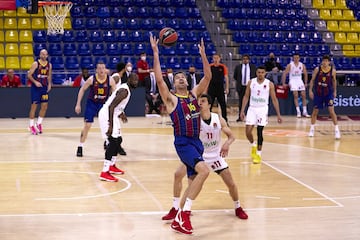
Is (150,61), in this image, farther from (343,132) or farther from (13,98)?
(343,132)

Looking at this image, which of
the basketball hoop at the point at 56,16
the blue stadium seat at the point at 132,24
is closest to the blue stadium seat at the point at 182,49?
the blue stadium seat at the point at 132,24

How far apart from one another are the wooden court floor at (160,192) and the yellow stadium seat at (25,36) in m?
7.90

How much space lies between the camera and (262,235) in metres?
7.78

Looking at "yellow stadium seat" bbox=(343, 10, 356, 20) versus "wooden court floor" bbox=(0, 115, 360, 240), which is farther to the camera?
"yellow stadium seat" bbox=(343, 10, 356, 20)

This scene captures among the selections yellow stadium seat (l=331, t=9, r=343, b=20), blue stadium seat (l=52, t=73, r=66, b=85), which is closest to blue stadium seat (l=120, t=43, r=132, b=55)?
blue stadium seat (l=52, t=73, r=66, b=85)

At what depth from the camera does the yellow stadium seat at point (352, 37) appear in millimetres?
27641

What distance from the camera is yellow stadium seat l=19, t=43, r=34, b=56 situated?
2330 centimetres

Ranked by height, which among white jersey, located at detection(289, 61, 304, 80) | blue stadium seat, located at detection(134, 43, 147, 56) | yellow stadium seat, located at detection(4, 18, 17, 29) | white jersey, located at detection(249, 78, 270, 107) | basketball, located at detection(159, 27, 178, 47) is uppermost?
yellow stadium seat, located at detection(4, 18, 17, 29)

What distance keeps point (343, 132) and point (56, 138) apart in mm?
7504

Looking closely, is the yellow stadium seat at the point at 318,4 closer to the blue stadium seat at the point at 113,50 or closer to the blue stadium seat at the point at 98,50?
the blue stadium seat at the point at 113,50

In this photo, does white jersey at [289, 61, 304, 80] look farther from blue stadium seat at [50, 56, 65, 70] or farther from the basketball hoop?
blue stadium seat at [50, 56, 65, 70]

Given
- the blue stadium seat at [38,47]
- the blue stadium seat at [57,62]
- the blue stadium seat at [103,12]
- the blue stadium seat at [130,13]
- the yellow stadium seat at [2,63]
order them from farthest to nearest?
the blue stadium seat at [130,13] < the blue stadium seat at [103,12] < the blue stadium seat at [38,47] < the blue stadium seat at [57,62] < the yellow stadium seat at [2,63]

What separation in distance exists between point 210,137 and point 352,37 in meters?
20.7

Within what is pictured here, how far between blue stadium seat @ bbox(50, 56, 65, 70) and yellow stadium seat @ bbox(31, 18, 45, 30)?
182cm
